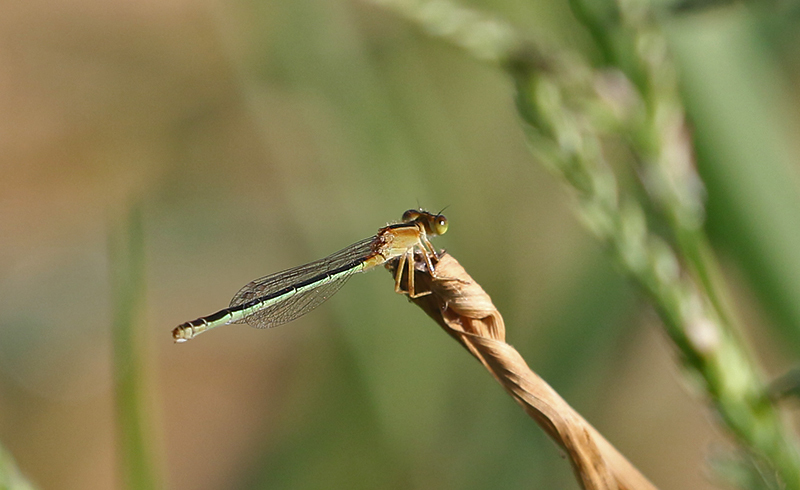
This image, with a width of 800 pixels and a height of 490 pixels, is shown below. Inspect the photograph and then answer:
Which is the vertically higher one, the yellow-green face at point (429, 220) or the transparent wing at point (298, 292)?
the transparent wing at point (298, 292)

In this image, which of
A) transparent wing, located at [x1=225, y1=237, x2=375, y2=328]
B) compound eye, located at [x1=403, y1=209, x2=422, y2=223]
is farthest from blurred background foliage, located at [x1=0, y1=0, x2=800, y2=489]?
compound eye, located at [x1=403, y1=209, x2=422, y2=223]

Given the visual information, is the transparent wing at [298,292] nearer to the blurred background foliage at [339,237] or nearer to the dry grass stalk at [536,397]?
the blurred background foliage at [339,237]

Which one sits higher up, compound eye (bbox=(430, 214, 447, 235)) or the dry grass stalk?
compound eye (bbox=(430, 214, 447, 235))

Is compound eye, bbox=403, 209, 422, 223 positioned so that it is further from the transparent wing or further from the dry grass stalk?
the dry grass stalk

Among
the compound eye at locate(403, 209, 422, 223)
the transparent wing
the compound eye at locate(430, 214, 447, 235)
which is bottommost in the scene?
the compound eye at locate(430, 214, 447, 235)

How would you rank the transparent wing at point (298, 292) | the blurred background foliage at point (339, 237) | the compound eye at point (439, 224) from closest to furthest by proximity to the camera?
the blurred background foliage at point (339, 237)
the compound eye at point (439, 224)
the transparent wing at point (298, 292)

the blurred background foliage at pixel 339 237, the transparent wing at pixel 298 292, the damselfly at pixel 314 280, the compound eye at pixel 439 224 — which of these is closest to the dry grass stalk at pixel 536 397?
the blurred background foliage at pixel 339 237

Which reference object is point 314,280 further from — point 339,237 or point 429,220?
point 429,220

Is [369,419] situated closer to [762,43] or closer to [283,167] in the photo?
[283,167]
